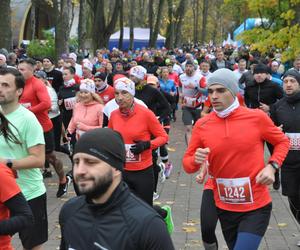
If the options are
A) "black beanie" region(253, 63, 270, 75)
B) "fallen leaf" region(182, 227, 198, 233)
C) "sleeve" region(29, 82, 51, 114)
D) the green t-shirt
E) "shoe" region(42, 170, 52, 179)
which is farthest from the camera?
"shoe" region(42, 170, 52, 179)

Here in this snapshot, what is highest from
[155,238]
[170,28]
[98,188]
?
[98,188]

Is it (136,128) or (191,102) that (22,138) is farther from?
(191,102)

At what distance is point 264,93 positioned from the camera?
10242 mm

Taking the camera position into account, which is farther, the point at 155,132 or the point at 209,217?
the point at 155,132

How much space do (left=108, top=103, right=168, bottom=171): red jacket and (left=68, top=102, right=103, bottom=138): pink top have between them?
1.61 m

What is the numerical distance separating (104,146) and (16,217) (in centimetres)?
104

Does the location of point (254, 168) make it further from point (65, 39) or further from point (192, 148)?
point (65, 39)

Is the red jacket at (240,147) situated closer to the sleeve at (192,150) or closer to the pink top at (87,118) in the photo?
the sleeve at (192,150)

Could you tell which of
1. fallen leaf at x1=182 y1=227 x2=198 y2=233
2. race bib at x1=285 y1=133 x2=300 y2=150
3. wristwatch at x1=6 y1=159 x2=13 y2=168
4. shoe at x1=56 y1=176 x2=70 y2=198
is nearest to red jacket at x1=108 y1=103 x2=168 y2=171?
fallen leaf at x1=182 y1=227 x2=198 y2=233

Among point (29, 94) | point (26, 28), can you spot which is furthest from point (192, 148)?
point (26, 28)

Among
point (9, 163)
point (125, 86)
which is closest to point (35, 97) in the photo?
point (125, 86)

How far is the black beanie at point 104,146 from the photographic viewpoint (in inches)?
109

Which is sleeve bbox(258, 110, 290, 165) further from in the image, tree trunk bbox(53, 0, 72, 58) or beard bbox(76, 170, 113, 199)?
tree trunk bbox(53, 0, 72, 58)

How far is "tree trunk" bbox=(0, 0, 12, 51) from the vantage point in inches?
687
